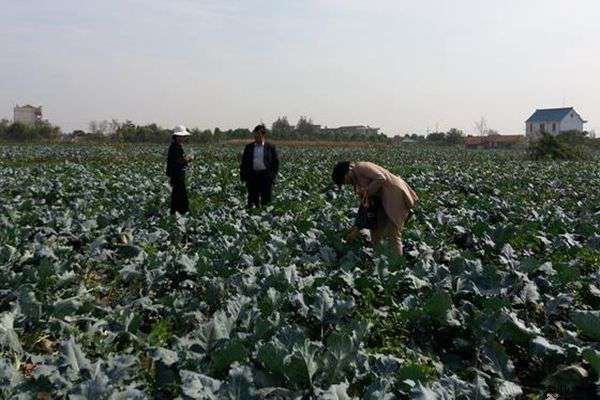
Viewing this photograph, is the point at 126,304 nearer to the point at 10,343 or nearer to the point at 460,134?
the point at 10,343

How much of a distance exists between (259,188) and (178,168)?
137cm

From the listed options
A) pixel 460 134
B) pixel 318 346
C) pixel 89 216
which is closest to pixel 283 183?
pixel 89 216

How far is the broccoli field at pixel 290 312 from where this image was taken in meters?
2.90

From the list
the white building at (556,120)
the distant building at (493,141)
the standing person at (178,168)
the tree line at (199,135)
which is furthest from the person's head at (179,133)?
the white building at (556,120)

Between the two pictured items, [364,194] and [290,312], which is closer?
[290,312]

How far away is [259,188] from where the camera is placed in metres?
9.65

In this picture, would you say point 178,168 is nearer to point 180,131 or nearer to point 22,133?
point 180,131

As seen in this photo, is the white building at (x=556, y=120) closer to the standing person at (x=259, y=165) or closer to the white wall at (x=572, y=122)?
the white wall at (x=572, y=122)

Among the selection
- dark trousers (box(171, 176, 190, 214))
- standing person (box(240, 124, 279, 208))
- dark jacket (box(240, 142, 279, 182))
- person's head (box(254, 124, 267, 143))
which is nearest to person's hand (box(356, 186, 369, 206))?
person's head (box(254, 124, 267, 143))

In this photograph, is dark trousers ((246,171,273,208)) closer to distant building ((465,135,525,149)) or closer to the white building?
distant building ((465,135,525,149))

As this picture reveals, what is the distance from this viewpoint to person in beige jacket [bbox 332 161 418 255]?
6.04 meters

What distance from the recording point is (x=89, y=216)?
8.50m

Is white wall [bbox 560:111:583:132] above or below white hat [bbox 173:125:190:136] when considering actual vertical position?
above

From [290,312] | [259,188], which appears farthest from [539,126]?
[290,312]
